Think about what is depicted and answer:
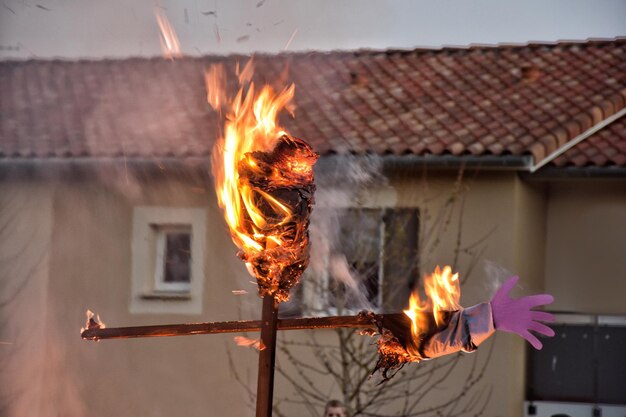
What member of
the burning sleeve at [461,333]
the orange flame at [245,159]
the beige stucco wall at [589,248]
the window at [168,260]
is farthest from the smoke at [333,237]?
the burning sleeve at [461,333]

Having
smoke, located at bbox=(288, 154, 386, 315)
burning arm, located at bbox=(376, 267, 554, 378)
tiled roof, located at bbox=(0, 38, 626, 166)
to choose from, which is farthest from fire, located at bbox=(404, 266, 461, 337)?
tiled roof, located at bbox=(0, 38, 626, 166)

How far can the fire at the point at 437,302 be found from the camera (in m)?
4.25

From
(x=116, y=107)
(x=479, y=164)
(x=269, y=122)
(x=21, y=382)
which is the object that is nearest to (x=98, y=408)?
(x=21, y=382)

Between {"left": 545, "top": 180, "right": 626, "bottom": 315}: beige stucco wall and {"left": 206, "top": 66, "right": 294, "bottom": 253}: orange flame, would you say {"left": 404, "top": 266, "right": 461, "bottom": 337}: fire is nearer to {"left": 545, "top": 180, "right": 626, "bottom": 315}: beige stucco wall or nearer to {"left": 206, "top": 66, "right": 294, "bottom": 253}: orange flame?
{"left": 206, "top": 66, "right": 294, "bottom": 253}: orange flame

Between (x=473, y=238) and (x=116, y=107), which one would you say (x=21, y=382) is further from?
(x=473, y=238)

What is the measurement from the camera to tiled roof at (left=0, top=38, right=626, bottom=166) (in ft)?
40.1

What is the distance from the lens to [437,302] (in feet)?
14.2

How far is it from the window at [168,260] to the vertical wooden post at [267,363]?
8.22 metres

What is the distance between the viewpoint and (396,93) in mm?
13562

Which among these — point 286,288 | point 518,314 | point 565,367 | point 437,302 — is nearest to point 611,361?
point 565,367

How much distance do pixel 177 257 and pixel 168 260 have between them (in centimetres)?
10

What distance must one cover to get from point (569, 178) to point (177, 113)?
438cm

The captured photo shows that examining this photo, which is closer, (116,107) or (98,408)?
(98,408)

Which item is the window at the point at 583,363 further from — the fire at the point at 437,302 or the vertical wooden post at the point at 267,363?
the vertical wooden post at the point at 267,363
